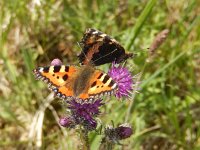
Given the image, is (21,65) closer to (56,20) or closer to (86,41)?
(56,20)

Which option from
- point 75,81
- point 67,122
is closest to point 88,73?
point 75,81

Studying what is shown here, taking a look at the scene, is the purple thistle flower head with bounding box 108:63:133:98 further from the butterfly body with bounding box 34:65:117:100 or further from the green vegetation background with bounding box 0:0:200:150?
the green vegetation background with bounding box 0:0:200:150

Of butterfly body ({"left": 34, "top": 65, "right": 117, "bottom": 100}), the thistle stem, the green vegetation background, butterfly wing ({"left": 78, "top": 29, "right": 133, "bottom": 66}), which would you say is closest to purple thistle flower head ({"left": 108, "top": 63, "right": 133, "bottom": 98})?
butterfly wing ({"left": 78, "top": 29, "right": 133, "bottom": 66})

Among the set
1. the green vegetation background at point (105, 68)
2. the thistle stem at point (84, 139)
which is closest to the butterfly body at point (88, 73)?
the thistle stem at point (84, 139)

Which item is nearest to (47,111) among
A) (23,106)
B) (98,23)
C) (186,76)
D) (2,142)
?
(23,106)

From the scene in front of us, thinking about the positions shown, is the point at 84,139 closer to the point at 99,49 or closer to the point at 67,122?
the point at 67,122

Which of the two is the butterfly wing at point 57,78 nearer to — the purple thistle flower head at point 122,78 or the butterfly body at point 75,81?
the butterfly body at point 75,81
